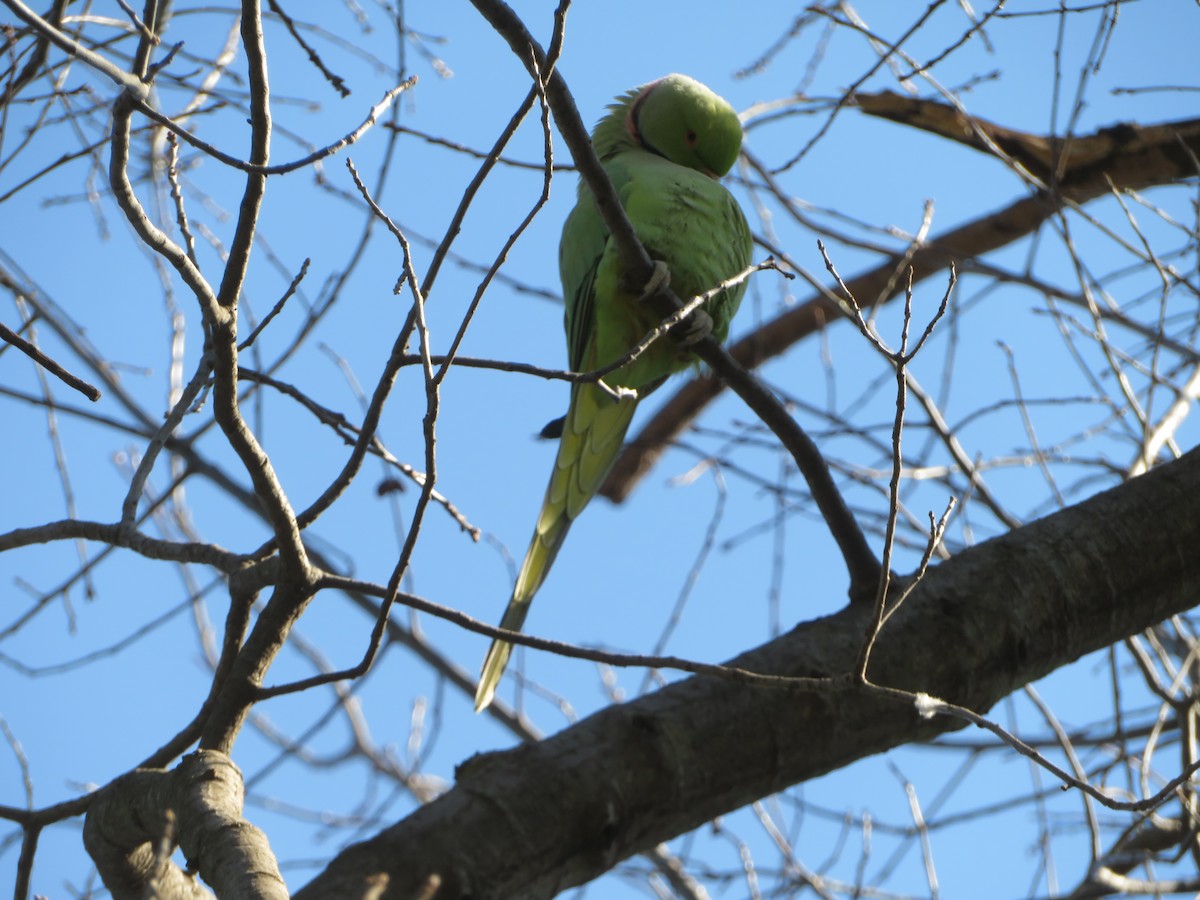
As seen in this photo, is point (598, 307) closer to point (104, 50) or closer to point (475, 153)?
point (475, 153)

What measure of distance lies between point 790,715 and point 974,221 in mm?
2932

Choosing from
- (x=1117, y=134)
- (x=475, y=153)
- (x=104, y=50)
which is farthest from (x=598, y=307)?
(x=1117, y=134)

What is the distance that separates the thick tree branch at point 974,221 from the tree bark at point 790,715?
953mm

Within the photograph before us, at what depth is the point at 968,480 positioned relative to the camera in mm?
3088

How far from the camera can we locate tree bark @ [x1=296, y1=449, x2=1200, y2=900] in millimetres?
1591

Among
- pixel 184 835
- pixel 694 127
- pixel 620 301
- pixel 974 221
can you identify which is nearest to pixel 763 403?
pixel 620 301

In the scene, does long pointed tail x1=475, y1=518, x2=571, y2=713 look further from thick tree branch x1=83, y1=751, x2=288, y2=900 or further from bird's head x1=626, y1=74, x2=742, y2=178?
bird's head x1=626, y1=74, x2=742, y2=178

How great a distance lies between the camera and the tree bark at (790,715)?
1.59m

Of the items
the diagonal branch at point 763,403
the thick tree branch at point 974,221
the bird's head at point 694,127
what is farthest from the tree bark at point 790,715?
the bird's head at point 694,127

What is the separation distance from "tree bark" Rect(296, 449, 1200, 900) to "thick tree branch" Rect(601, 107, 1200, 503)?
953 mm

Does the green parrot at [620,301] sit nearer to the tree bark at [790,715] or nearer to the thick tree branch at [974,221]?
the thick tree branch at [974,221]

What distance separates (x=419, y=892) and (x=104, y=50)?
86.5 inches

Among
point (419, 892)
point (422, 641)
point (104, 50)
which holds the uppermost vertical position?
point (104, 50)

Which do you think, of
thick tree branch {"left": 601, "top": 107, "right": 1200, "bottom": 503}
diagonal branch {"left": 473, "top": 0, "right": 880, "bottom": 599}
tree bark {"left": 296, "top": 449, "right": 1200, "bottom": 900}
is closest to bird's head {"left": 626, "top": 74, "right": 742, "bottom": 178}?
thick tree branch {"left": 601, "top": 107, "right": 1200, "bottom": 503}
